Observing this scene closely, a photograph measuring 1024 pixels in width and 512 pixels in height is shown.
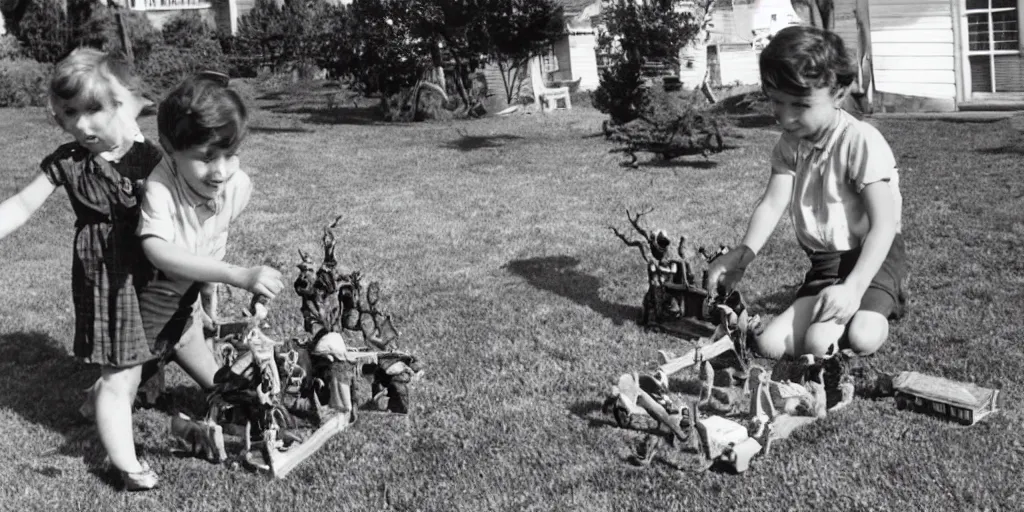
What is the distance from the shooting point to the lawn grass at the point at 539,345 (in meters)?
3.56

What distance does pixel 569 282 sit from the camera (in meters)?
6.49

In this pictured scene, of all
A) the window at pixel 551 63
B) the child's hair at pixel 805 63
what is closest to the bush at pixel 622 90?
the child's hair at pixel 805 63

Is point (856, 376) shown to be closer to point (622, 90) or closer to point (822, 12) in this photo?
point (622, 90)

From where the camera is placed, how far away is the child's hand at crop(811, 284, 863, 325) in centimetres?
376

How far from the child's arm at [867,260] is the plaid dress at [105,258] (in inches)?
107

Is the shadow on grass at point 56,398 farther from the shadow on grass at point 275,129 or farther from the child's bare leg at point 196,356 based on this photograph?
the shadow on grass at point 275,129

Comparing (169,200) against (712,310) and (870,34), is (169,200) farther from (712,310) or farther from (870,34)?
(870,34)

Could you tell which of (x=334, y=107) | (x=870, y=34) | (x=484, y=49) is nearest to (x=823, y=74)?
(x=870, y=34)

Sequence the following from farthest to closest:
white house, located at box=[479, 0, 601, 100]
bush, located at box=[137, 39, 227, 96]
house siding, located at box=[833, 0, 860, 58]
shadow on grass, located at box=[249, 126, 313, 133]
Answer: white house, located at box=[479, 0, 601, 100], bush, located at box=[137, 39, 227, 96], house siding, located at box=[833, 0, 860, 58], shadow on grass, located at box=[249, 126, 313, 133]

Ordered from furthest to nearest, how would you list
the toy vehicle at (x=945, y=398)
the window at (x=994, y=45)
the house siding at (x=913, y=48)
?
the house siding at (x=913, y=48), the window at (x=994, y=45), the toy vehicle at (x=945, y=398)

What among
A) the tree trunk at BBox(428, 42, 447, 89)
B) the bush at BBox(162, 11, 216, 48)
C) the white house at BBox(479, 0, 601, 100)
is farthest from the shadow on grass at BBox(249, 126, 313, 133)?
the white house at BBox(479, 0, 601, 100)

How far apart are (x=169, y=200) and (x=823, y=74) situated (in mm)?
2656

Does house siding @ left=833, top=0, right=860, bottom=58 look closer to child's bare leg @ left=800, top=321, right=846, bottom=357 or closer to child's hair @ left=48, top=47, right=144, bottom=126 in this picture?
child's bare leg @ left=800, top=321, right=846, bottom=357

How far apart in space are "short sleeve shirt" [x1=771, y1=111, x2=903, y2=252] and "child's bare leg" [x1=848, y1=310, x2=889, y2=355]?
0.33 metres
